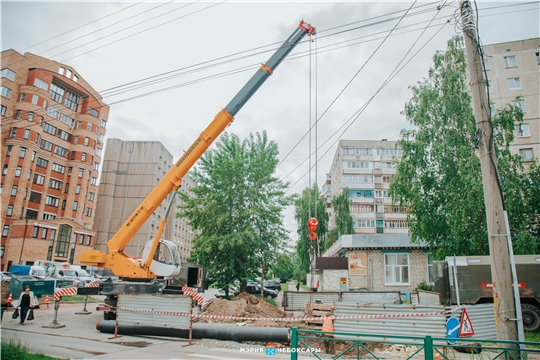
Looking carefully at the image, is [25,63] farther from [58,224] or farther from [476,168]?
[476,168]

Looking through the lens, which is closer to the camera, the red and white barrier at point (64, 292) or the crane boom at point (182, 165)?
the red and white barrier at point (64, 292)

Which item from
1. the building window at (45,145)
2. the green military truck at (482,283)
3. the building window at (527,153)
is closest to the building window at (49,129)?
the building window at (45,145)

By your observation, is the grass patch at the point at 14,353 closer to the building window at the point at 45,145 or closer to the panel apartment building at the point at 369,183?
the panel apartment building at the point at 369,183

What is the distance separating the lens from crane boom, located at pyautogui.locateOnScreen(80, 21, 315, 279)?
45.1 ft

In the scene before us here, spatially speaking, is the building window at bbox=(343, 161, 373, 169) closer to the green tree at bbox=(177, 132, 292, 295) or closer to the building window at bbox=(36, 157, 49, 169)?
the green tree at bbox=(177, 132, 292, 295)

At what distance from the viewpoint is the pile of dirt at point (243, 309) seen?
611 inches

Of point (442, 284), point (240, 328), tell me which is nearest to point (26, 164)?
point (240, 328)

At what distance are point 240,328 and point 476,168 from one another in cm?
1483

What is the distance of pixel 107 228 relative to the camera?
6769cm

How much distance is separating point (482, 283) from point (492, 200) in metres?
8.82

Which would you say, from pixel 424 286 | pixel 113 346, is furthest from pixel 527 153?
pixel 113 346

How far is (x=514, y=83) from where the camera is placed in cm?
3862

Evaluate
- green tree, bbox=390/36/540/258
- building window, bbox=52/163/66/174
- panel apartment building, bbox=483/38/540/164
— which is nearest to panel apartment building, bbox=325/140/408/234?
panel apartment building, bbox=483/38/540/164

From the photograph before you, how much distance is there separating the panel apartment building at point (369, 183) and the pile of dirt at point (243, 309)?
1617 inches
